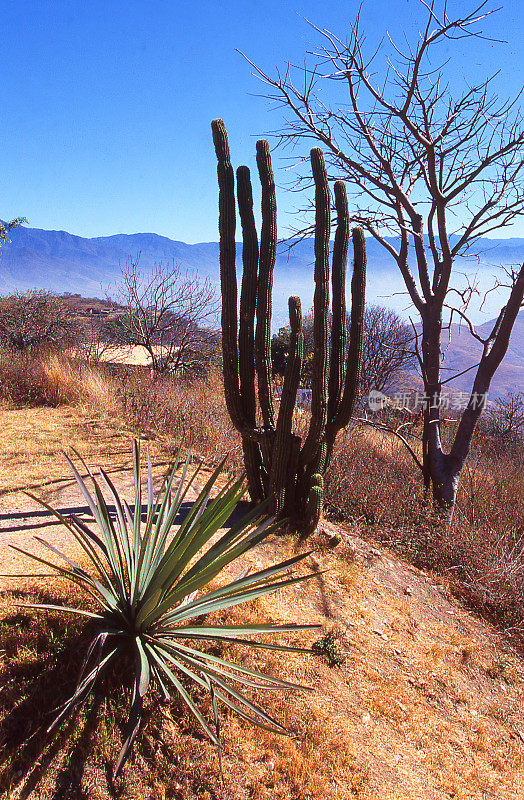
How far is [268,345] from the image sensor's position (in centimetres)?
523

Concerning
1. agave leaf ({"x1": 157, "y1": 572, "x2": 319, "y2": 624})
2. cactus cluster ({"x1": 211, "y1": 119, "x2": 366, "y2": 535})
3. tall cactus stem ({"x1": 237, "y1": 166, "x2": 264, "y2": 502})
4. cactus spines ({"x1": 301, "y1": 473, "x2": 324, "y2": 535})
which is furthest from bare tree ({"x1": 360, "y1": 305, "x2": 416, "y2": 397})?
agave leaf ({"x1": 157, "y1": 572, "x2": 319, "y2": 624})

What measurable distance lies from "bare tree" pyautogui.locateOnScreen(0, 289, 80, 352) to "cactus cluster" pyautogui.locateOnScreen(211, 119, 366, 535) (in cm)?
1063

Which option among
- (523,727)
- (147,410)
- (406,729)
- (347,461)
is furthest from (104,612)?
(147,410)

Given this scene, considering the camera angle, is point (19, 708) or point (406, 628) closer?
point (19, 708)

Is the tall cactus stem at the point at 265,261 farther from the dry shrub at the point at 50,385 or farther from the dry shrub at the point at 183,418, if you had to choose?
the dry shrub at the point at 50,385

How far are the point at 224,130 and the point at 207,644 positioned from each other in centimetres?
475

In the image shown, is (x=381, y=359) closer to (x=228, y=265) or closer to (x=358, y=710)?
(x=228, y=265)

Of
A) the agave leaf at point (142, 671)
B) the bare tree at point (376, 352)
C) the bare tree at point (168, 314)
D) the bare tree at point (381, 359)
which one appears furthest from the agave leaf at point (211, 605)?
the bare tree at point (381, 359)

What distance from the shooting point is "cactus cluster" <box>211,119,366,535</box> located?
4.99 meters

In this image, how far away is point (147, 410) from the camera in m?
9.16

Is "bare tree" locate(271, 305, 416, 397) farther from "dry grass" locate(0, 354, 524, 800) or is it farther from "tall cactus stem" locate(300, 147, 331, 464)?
"tall cactus stem" locate(300, 147, 331, 464)

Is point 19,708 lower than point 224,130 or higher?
lower

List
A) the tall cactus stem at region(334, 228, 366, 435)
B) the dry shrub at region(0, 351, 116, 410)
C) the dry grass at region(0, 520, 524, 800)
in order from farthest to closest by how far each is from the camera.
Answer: the dry shrub at region(0, 351, 116, 410)
the tall cactus stem at region(334, 228, 366, 435)
the dry grass at region(0, 520, 524, 800)

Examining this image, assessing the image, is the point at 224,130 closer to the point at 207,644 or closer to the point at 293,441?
the point at 293,441
